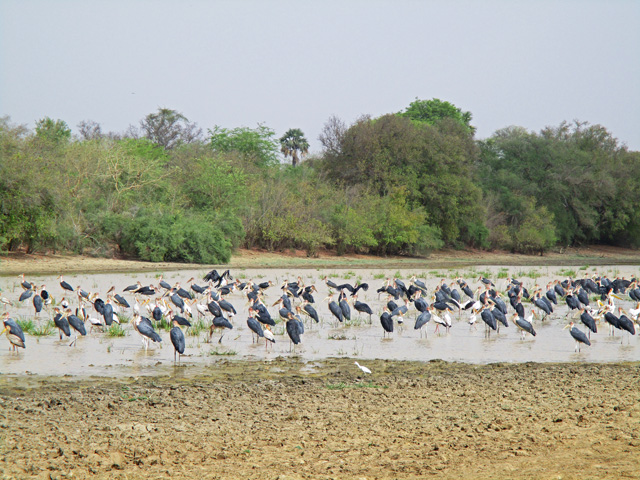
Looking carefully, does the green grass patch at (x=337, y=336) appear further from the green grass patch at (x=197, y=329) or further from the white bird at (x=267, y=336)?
the green grass patch at (x=197, y=329)

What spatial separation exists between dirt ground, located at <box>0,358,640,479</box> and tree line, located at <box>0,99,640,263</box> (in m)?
19.8

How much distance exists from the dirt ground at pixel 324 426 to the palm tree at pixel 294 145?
5737 centimetres

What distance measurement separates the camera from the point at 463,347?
39.1 ft

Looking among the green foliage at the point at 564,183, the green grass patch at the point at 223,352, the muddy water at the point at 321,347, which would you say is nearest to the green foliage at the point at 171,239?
the muddy water at the point at 321,347

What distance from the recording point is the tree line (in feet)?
93.6

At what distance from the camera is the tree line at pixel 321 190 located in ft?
93.6

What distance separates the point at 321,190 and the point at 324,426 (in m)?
35.7

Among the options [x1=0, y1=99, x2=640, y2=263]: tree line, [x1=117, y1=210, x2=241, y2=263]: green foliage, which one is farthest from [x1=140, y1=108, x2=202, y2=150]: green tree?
[x1=117, y1=210, x2=241, y2=263]: green foliage

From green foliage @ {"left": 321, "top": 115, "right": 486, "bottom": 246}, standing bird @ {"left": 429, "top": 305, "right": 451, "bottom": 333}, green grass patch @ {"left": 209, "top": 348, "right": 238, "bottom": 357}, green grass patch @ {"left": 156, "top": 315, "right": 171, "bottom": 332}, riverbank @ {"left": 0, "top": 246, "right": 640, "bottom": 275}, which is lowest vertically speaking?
green grass patch @ {"left": 209, "top": 348, "right": 238, "bottom": 357}

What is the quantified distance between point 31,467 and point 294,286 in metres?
13.6

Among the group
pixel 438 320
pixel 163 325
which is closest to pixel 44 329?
pixel 163 325

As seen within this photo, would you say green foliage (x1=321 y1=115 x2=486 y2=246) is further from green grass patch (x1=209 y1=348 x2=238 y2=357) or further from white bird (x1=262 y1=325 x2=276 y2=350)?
green grass patch (x1=209 y1=348 x2=238 y2=357)

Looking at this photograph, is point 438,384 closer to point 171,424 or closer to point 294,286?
point 171,424

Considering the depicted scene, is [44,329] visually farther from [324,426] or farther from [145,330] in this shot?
[324,426]
